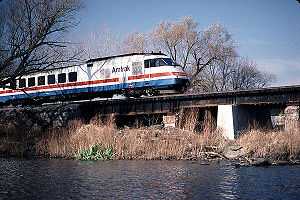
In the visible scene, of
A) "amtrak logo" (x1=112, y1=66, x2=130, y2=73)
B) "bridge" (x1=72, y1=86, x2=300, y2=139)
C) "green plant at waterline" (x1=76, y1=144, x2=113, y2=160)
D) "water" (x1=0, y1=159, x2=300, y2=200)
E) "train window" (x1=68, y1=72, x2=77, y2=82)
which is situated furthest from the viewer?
"train window" (x1=68, y1=72, x2=77, y2=82)

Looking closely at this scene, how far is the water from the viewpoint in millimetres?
9578

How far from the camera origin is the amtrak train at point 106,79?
82.7ft

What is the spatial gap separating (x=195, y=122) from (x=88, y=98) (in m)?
10.3

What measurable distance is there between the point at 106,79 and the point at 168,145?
9.96m

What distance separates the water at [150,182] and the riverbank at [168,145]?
245cm

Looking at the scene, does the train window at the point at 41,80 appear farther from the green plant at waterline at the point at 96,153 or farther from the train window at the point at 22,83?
the green plant at waterline at the point at 96,153

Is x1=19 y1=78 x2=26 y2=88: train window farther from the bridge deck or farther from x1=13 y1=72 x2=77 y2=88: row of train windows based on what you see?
the bridge deck

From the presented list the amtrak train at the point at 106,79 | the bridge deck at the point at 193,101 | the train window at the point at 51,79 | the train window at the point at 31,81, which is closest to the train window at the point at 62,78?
the amtrak train at the point at 106,79

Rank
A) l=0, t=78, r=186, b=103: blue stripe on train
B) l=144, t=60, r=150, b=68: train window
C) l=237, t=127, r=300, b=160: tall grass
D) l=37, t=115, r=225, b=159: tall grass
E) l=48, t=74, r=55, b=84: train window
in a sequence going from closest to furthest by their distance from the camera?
l=237, t=127, r=300, b=160: tall grass → l=37, t=115, r=225, b=159: tall grass → l=0, t=78, r=186, b=103: blue stripe on train → l=144, t=60, r=150, b=68: train window → l=48, t=74, r=55, b=84: train window

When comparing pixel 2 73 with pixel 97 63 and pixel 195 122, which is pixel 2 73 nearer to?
pixel 97 63

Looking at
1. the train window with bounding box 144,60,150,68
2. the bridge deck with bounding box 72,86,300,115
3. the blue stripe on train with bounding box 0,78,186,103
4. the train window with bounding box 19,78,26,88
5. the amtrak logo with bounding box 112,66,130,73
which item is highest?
the train window with bounding box 144,60,150,68

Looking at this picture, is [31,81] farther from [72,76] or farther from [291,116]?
[291,116]

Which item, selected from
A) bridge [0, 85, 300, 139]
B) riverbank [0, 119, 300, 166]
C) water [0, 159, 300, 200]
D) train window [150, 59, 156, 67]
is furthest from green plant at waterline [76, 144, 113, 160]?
train window [150, 59, 156, 67]

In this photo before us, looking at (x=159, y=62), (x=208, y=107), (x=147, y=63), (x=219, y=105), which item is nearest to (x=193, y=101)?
(x=208, y=107)
